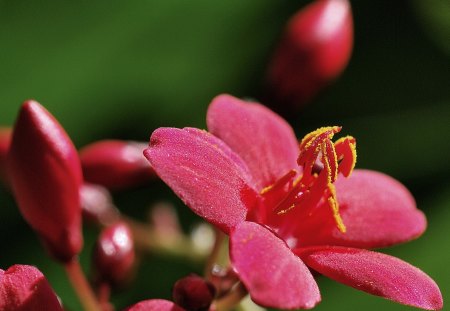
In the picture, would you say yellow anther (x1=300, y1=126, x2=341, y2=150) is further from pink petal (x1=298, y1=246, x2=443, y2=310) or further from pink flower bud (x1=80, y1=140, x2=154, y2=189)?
pink flower bud (x1=80, y1=140, x2=154, y2=189)

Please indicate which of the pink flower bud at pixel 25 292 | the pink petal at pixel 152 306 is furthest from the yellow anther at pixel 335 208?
the pink flower bud at pixel 25 292

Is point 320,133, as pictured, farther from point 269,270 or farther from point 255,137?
point 269,270

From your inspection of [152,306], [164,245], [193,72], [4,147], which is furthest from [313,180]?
[193,72]

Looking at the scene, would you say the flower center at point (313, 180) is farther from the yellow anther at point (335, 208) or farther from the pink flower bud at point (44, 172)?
the pink flower bud at point (44, 172)

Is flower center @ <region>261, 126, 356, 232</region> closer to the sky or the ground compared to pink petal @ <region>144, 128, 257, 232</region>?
closer to the ground

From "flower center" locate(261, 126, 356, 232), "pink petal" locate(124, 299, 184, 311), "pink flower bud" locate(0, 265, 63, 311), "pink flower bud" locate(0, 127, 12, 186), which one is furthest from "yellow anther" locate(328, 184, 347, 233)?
"pink flower bud" locate(0, 127, 12, 186)

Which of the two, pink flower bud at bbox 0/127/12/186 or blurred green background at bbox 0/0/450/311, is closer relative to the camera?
pink flower bud at bbox 0/127/12/186
